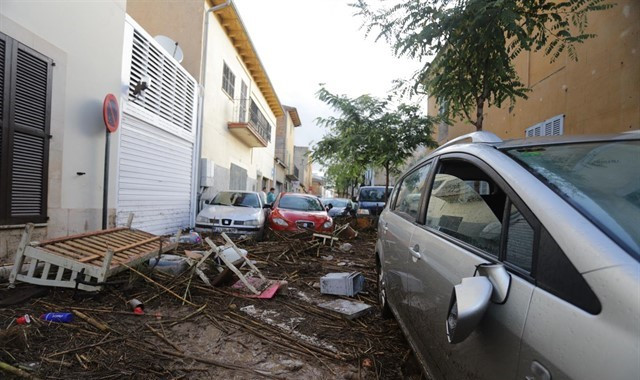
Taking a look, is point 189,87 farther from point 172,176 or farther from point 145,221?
point 145,221

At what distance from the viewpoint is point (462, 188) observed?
2156mm

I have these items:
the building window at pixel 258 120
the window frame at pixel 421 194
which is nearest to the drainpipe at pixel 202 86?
the building window at pixel 258 120

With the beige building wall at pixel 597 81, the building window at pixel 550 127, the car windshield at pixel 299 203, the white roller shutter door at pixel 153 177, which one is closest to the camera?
the beige building wall at pixel 597 81

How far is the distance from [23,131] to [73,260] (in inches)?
91.5

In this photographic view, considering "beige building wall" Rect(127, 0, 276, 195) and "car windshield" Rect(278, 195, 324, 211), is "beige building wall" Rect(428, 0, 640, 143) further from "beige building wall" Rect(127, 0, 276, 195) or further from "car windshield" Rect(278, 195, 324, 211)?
"beige building wall" Rect(127, 0, 276, 195)

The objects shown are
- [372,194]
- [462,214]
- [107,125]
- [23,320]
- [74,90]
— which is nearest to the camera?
[462,214]

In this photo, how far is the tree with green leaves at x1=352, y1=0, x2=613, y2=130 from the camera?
4.74 metres

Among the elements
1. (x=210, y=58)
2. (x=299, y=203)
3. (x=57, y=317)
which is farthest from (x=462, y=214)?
(x=210, y=58)

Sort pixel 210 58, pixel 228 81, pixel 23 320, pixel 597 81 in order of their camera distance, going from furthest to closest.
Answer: pixel 228 81
pixel 210 58
pixel 597 81
pixel 23 320

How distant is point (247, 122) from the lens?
49.1 ft

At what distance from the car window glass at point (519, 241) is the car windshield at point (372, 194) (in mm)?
13100

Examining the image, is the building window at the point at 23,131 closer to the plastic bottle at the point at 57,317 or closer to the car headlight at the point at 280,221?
the plastic bottle at the point at 57,317

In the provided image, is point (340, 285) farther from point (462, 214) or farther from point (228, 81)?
point (228, 81)

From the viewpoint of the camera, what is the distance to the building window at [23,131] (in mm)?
4594
